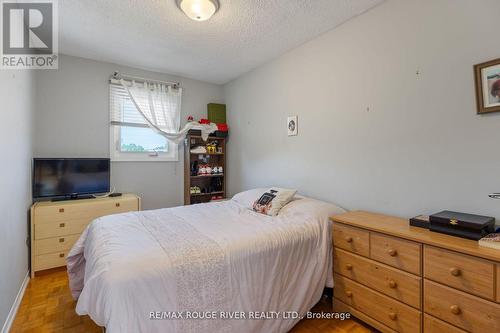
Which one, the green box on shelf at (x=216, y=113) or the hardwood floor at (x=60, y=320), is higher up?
the green box on shelf at (x=216, y=113)

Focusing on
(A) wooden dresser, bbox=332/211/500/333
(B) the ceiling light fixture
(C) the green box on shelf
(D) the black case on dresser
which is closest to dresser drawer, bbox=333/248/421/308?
(A) wooden dresser, bbox=332/211/500/333

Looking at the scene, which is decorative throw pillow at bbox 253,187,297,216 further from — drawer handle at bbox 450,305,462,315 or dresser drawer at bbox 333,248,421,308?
drawer handle at bbox 450,305,462,315

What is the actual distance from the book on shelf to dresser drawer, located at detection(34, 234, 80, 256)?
11.7 ft

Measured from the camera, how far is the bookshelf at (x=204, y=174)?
12.2 feet

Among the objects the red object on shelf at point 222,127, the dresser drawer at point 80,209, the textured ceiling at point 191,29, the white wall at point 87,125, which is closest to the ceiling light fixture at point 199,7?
the textured ceiling at point 191,29

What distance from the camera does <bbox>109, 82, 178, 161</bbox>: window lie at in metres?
3.37

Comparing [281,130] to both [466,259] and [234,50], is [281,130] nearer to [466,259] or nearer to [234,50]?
[234,50]

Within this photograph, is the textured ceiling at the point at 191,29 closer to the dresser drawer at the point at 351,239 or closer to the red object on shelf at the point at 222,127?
the red object on shelf at the point at 222,127

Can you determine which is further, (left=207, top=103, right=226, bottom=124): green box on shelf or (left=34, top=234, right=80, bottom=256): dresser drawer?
(left=207, top=103, right=226, bottom=124): green box on shelf

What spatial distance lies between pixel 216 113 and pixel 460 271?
360 cm

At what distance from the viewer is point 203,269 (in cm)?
139

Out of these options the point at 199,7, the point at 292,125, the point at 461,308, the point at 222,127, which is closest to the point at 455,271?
the point at 461,308

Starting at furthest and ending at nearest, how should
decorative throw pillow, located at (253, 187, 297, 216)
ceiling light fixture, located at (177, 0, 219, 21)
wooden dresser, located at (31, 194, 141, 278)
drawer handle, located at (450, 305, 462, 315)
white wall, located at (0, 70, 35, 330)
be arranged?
wooden dresser, located at (31, 194, 141, 278), decorative throw pillow, located at (253, 187, 297, 216), ceiling light fixture, located at (177, 0, 219, 21), white wall, located at (0, 70, 35, 330), drawer handle, located at (450, 305, 462, 315)

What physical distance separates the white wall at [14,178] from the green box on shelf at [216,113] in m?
2.25
